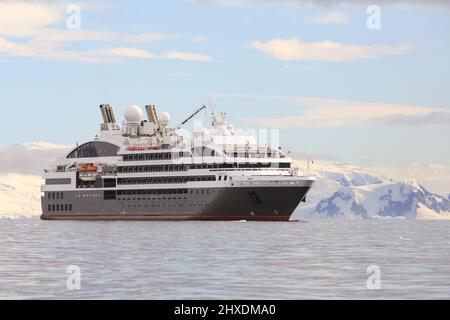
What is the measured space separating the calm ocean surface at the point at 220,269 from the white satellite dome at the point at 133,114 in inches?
2777

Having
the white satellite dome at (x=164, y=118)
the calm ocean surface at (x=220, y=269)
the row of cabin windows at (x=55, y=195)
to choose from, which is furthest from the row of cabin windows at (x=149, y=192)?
the calm ocean surface at (x=220, y=269)

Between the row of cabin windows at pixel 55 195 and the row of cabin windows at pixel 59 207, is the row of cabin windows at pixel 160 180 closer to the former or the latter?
the row of cabin windows at pixel 59 207

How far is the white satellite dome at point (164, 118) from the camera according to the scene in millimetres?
154000

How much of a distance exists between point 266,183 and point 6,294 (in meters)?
85.4

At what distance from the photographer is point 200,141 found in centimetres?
13288

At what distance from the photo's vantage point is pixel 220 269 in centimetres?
5166

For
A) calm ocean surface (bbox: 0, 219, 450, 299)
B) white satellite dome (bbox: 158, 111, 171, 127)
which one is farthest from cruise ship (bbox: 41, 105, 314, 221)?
calm ocean surface (bbox: 0, 219, 450, 299)

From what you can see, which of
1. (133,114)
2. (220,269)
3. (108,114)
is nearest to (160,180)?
(133,114)

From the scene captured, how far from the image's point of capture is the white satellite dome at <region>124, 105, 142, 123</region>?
497 feet

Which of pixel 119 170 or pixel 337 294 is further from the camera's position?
pixel 119 170

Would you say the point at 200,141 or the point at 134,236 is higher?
the point at 200,141

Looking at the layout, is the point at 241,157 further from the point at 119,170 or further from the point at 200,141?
the point at 119,170

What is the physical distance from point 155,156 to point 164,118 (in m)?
16.7
